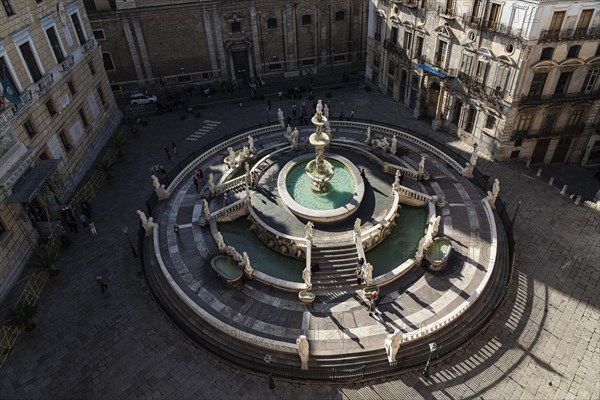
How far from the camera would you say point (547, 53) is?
3388 cm

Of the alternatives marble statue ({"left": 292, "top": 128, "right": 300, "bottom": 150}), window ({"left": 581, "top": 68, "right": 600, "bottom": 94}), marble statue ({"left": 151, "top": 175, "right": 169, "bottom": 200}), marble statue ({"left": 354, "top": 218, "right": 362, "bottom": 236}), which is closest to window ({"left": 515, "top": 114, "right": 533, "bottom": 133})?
window ({"left": 581, "top": 68, "right": 600, "bottom": 94})

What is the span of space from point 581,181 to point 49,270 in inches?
1761

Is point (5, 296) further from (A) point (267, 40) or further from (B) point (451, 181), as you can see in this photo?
(A) point (267, 40)

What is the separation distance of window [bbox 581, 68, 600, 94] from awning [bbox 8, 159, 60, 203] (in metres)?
44.2

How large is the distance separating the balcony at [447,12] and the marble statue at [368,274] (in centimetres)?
2695

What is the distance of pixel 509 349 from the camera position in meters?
24.2

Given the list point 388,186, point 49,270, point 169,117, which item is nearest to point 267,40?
point 169,117

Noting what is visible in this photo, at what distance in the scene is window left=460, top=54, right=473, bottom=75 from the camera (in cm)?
3883

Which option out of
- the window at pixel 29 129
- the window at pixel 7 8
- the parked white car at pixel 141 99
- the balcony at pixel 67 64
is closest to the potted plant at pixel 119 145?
the balcony at pixel 67 64

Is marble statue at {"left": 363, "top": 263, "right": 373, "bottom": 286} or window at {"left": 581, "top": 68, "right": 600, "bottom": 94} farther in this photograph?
window at {"left": 581, "top": 68, "right": 600, "bottom": 94}

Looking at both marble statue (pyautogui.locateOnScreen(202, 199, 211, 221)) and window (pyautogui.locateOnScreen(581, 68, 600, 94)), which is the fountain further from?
window (pyautogui.locateOnScreen(581, 68, 600, 94))

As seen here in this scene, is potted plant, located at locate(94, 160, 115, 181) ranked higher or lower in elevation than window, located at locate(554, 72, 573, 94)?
lower

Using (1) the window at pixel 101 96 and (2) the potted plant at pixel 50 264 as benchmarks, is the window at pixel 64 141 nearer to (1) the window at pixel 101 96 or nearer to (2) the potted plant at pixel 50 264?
(1) the window at pixel 101 96

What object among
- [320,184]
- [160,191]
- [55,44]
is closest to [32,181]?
[160,191]
